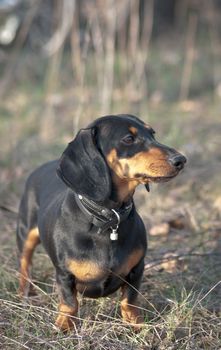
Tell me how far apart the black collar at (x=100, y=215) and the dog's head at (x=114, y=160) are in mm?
70

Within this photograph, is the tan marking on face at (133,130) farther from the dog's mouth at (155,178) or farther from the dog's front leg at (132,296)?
the dog's front leg at (132,296)

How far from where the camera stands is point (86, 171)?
3.37 metres

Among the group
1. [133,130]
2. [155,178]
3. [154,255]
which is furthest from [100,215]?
[154,255]

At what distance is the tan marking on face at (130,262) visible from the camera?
3.50 metres

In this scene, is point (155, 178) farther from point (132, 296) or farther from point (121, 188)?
point (132, 296)

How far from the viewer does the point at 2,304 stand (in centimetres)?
366

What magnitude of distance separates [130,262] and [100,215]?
1.04 ft

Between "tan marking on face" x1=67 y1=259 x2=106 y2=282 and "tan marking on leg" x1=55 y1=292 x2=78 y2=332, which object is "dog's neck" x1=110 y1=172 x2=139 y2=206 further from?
"tan marking on leg" x1=55 y1=292 x2=78 y2=332

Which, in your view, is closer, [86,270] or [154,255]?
[86,270]

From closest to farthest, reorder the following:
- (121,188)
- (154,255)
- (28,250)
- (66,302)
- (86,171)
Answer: (86,171), (121,188), (66,302), (28,250), (154,255)

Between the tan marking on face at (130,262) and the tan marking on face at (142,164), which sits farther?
the tan marking on face at (130,262)

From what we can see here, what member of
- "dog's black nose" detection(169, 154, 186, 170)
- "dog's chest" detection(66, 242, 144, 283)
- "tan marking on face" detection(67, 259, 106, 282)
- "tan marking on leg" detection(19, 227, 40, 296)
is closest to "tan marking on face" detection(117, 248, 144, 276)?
"dog's chest" detection(66, 242, 144, 283)

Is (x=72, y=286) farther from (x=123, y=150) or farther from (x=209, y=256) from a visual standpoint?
(x=209, y=256)

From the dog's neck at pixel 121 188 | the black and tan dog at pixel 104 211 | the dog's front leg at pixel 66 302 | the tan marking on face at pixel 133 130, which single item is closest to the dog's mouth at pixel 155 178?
the black and tan dog at pixel 104 211
